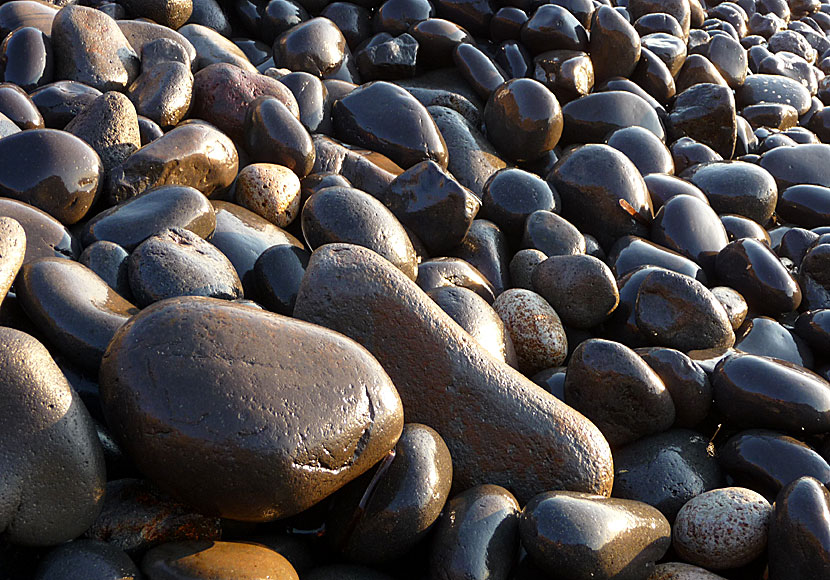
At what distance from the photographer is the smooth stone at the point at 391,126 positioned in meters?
5.50

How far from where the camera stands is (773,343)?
4430 millimetres

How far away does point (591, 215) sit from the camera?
5.38 m

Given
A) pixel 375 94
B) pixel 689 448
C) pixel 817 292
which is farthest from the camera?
pixel 375 94

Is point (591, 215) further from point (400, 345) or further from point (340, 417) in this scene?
point (340, 417)

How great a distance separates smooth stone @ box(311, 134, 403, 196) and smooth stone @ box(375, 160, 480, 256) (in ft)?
1.15

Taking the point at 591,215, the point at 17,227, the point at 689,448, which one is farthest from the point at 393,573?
the point at 591,215

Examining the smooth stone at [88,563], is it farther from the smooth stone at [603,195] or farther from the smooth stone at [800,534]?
the smooth stone at [603,195]

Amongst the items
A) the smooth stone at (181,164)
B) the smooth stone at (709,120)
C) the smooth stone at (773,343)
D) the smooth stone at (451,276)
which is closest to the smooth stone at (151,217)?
the smooth stone at (181,164)

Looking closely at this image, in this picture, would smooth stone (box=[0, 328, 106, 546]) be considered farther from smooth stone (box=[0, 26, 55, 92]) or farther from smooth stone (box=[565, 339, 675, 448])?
smooth stone (box=[0, 26, 55, 92])

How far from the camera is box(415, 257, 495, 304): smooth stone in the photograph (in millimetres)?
4145

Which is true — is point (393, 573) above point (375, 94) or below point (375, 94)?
below

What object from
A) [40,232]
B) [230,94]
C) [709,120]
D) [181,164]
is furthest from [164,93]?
[709,120]

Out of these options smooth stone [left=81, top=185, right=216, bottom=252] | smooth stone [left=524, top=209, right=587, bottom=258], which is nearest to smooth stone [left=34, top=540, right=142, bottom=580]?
smooth stone [left=81, top=185, right=216, bottom=252]

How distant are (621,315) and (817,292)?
168cm
